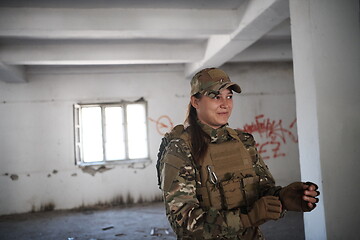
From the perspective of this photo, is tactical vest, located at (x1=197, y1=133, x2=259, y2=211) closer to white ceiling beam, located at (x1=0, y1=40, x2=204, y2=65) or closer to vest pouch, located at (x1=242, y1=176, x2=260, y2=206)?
vest pouch, located at (x1=242, y1=176, x2=260, y2=206)

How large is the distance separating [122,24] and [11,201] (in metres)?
4.58

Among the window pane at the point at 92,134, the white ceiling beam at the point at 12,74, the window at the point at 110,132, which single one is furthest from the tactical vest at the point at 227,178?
the window pane at the point at 92,134

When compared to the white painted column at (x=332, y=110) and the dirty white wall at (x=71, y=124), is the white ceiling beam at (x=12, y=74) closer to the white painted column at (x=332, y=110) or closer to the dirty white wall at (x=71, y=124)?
the dirty white wall at (x=71, y=124)

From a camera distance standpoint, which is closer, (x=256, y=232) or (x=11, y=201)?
(x=256, y=232)

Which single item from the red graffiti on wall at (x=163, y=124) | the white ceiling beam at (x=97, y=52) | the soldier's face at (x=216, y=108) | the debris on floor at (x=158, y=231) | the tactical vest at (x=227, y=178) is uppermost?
the white ceiling beam at (x=97, y=52)

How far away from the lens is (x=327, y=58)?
244 cm

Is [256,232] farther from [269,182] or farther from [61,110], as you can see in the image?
[61,110]

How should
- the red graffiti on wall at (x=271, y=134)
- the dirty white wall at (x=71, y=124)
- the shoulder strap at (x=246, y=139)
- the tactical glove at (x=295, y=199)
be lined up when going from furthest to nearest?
1. the red graffiti on wall at (x=271, y=134)
2. the dirty white wall at (x=71, y=124)
3. the shoulder strap at (x=246, y=139)
4. the tactical glove at (x=295, y=199)

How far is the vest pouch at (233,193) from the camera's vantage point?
58.5 inches

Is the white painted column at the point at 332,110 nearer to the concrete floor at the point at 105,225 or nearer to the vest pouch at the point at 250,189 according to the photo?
the vest pouch at the point at 250,189

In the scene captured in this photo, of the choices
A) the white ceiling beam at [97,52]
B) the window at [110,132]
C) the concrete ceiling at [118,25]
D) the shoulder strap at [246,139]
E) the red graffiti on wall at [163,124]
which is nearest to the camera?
the shoulder strap at [246,139]

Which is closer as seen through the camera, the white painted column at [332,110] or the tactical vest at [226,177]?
the tactical vest at [226,177]

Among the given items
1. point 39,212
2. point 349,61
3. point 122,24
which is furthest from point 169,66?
point 349,61

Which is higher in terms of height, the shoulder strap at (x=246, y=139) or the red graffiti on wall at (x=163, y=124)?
the red graffiti on wall at (x=163, y=124)
